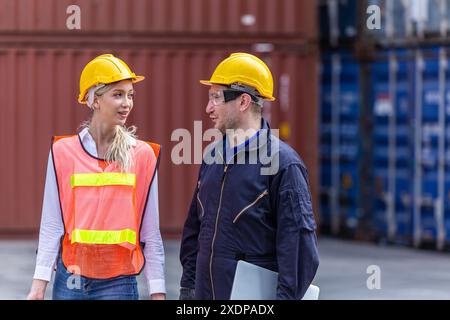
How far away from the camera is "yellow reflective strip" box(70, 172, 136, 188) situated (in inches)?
169

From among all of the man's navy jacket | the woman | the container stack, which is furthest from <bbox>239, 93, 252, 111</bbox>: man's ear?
the container stack

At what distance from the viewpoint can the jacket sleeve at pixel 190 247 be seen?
4.47 meters

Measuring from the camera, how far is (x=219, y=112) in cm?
430

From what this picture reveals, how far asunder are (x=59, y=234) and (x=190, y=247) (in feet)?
1.97

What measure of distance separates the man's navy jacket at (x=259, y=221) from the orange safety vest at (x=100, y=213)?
0.31 m

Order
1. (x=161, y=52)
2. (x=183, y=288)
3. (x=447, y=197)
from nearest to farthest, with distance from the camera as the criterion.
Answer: (x=183, y=288), (x=447, y=197), (x=161, y=52)

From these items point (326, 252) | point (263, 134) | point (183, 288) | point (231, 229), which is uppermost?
point (263, 134)

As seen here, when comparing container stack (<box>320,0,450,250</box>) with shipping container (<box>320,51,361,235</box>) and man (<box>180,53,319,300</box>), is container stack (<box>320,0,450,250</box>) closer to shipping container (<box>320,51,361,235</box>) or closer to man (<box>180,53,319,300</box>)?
shipping container (<box>320,51,361,235</box>)

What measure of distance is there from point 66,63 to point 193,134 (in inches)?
76.0

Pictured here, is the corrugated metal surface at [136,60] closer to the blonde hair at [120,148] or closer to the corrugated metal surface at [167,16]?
the corrugated metal surface at [167,16]

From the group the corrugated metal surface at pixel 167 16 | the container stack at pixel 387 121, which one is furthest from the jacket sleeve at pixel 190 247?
the corrugated metal surface at pixel 167 16

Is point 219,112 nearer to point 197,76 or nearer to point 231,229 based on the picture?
point 231,229

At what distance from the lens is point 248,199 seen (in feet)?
13.5
